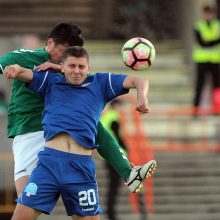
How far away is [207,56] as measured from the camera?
18.2m

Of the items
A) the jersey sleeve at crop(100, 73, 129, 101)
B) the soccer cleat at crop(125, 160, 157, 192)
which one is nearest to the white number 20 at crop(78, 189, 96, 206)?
the soccer cleat at crop(125, 160, 157, 192)

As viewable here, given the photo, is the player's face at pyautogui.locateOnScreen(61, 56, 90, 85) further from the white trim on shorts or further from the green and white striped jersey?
the white trim on shorts

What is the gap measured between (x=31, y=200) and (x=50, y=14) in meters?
13.9

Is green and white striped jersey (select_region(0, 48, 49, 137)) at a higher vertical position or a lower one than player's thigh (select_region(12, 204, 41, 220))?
higher

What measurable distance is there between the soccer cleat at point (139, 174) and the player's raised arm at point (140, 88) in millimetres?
517

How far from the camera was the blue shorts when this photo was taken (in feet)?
28.1

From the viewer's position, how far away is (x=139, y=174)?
29.0 ft

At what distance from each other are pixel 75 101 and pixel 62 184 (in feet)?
2.27

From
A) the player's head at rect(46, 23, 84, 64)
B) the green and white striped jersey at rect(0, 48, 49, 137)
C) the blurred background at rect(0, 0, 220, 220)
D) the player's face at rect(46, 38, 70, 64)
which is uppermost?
the player's head at rect(46, 23, 84, 64)

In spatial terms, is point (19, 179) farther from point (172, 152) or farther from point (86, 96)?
point (172, 152)

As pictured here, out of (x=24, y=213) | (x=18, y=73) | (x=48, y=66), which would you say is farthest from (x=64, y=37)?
(x=24, y=213)

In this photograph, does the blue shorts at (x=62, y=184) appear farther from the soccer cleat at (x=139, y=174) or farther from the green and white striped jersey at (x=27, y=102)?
the green and white striped jersey at (x=27, y=102)

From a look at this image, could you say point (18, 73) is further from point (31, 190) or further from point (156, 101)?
point (156, 101)

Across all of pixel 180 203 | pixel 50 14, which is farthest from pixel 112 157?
pixel 50 14
